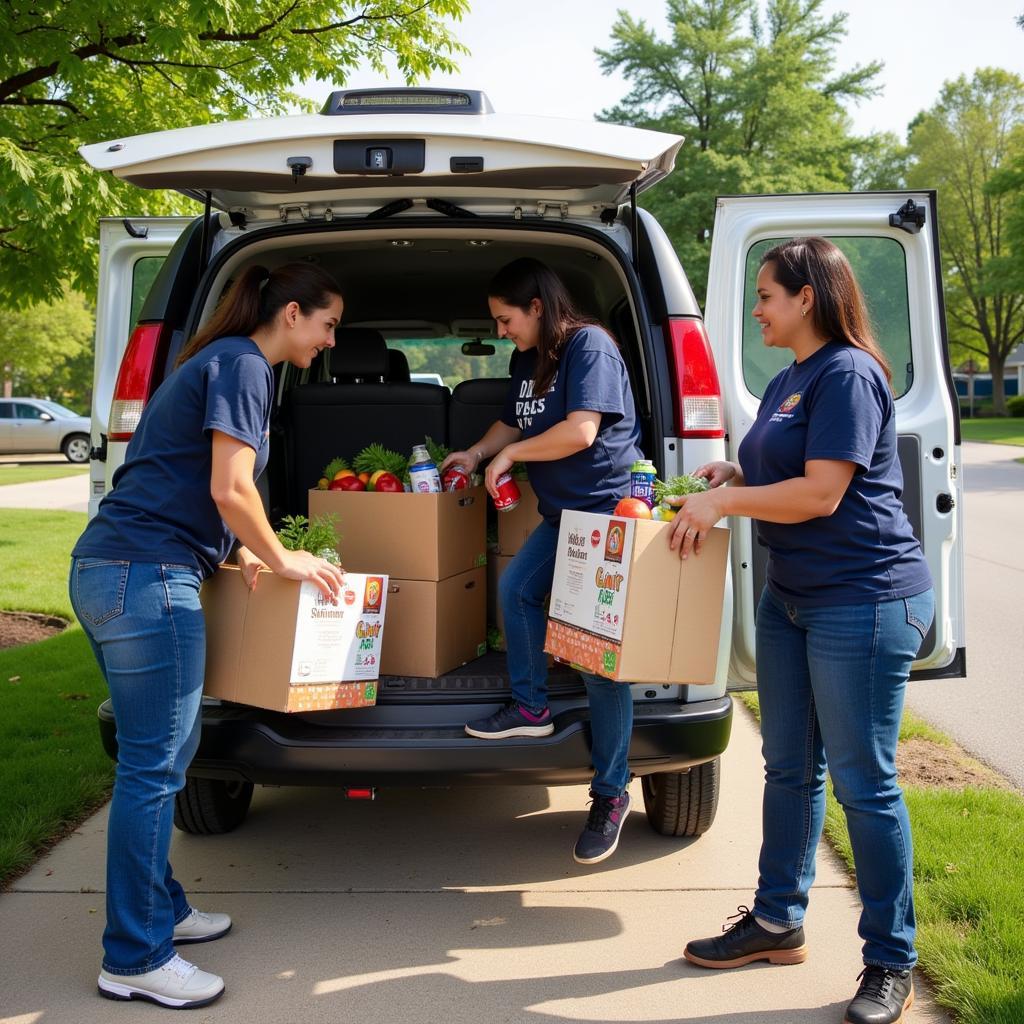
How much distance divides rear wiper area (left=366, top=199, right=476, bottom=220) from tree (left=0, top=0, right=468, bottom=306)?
9.26ft

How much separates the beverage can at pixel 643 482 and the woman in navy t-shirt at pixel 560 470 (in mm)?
196

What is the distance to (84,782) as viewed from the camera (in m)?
4.49

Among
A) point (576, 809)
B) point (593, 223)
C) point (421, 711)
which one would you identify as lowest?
point (576, 809)

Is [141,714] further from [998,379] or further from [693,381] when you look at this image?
[998,379]

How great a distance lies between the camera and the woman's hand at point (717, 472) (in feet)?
10.4

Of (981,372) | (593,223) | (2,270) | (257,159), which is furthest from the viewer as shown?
(981,372)

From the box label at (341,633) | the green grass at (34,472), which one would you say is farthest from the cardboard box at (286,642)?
the green grass at (34,472)

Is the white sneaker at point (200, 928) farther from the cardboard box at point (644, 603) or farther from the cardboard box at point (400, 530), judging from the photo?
the cardboard box at point (644, 603)

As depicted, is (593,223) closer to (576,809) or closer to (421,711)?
(421,711)

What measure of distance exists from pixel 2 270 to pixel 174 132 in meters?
4.57

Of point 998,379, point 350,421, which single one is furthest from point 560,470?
point 998,379

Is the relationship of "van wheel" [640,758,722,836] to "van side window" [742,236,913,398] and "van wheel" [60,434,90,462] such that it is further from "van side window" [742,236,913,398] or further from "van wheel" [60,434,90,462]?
"van wheel" [60,434,90,462]

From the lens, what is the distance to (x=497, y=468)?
11.5 feet

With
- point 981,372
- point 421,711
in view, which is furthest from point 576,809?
point 981,372
